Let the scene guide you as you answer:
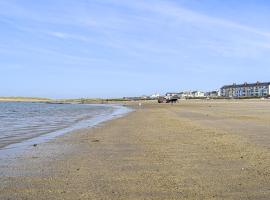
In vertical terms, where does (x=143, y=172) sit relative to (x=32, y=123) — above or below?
above

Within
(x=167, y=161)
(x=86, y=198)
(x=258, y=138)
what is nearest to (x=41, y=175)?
(x=86, y=198)

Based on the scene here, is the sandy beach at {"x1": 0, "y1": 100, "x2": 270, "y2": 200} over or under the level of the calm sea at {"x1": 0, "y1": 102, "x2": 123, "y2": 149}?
over

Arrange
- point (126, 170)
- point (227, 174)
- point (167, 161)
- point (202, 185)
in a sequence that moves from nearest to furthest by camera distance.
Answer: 1. point (202, 185)
2. point (227, 174)
3. point (126, 170)
4. point (167, 161)

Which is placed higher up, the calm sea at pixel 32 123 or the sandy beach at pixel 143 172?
the sandy beach at pixel 143 172

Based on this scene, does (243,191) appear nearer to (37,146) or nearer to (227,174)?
(227,174)

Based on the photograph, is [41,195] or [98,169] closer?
[41,195]

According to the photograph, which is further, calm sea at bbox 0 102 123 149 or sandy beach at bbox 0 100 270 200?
calm sea at bbox 0 102 123 149

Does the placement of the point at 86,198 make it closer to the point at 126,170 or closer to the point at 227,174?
the point at 126,170

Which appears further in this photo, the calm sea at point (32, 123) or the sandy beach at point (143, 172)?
the calm sea at point (32, 123)

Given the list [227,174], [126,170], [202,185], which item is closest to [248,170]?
[227,174]

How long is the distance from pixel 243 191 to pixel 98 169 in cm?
329

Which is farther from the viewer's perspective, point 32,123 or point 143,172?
point 32,123

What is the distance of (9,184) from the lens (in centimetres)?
739

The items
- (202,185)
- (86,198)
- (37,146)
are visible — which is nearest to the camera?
(86,198)
